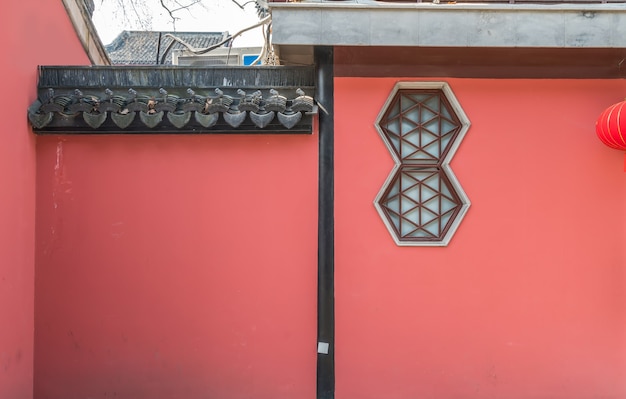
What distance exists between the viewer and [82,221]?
4457 millimetres

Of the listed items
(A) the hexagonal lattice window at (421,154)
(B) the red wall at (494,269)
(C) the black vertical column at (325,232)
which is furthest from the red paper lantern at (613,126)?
(C) the black vertical column at (325,232)

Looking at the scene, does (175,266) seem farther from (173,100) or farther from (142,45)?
(142,45)

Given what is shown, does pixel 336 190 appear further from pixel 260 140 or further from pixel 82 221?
pixel 82 221

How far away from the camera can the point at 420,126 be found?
451 centimetres

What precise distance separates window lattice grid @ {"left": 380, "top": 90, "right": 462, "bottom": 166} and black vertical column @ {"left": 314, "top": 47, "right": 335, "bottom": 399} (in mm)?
485

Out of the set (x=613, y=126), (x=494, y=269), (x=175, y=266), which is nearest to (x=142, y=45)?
(x=175, y=266)

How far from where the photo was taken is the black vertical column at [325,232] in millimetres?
4355

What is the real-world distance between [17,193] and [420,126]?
3.17 m

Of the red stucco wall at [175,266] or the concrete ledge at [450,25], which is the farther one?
the red stucco wall at [175,266]

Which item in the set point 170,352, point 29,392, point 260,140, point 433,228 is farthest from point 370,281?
point 29,392

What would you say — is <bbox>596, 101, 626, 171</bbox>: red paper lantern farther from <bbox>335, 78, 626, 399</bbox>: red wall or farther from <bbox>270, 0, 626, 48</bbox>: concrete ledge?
<bbox>270, 0, 626, 48</bbox>: concrete ledge

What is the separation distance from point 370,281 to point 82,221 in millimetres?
2381

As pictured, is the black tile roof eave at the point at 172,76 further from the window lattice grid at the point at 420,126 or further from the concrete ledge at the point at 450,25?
the window lattice grid at the point at 420,126

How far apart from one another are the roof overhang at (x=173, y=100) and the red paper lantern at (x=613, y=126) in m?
2.20
